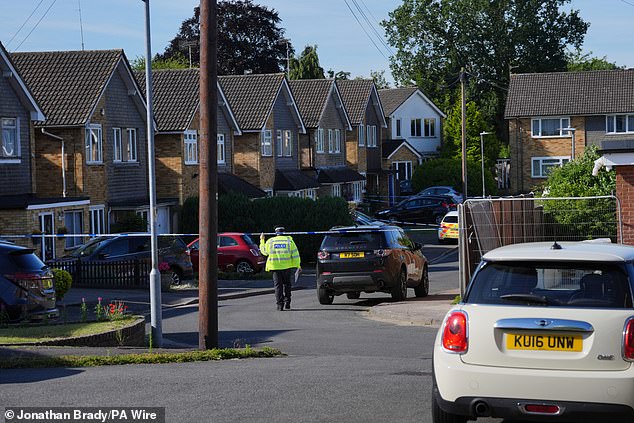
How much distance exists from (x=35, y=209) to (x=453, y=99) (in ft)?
219

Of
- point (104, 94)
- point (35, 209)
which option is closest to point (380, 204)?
point (104, 94)

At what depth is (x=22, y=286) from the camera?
17031mm

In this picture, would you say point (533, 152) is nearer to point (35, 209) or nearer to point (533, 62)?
point (533, 62)

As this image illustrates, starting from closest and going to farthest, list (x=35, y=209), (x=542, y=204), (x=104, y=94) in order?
(x=542, y=204)
(x=35, y=209)
(x=104, y=94)

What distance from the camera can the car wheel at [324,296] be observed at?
23922mm

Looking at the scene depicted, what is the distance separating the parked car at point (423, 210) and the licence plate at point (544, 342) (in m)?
48.1

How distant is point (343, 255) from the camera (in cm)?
2331

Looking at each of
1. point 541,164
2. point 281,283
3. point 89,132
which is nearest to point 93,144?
point 89,132

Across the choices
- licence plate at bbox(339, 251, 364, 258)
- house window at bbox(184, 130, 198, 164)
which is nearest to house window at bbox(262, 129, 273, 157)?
house window at bbox(184, 130, 198, 164)

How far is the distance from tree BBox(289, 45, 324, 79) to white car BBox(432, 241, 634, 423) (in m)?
82.5

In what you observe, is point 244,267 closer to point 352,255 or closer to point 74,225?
point 74,225

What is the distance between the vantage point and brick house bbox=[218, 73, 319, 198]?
50.6 meters

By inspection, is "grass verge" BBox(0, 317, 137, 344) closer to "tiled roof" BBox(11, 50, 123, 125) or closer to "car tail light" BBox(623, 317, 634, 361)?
"car tail light" BBox(623, 317, 634, 361)

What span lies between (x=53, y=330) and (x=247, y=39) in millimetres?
63944
